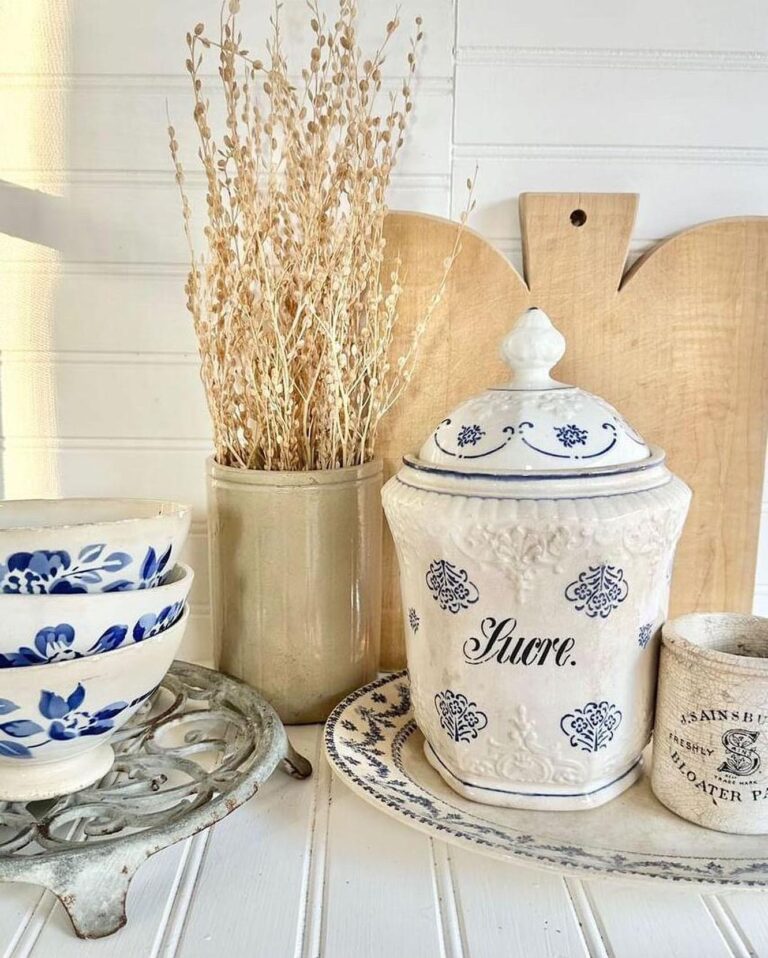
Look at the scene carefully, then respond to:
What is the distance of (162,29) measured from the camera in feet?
2.30

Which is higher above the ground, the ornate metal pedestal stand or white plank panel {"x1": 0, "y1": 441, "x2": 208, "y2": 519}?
white plank panel {"x1": 0, "y1": 441, "x2": 208, "y2": 519}

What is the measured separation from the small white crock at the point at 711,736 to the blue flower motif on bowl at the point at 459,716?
12 cm

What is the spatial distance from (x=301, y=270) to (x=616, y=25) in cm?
37

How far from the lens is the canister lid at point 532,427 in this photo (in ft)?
1.66

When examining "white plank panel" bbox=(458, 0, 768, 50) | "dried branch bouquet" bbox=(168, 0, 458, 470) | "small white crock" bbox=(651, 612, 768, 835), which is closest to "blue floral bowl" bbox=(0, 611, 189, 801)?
"dried branch bouquet" bbox=(168, 0, 458, 470)

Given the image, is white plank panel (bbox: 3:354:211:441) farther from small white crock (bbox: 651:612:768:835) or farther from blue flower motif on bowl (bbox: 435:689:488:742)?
small white crock (bbox: 651:612:768:835)

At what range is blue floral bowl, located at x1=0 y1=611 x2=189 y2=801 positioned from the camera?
454mm

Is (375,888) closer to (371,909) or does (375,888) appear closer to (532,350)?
(371,909)

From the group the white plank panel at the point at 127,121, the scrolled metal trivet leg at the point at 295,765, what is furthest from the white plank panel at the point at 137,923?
the white plank panel at the point at 127,121

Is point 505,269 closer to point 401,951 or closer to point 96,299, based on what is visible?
point 96,299

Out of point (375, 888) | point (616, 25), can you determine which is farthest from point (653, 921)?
point (616, 25)

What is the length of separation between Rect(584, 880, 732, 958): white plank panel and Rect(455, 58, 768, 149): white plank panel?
1.98ft

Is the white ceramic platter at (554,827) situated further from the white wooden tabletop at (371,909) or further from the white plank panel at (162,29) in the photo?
the white plank panel at (162,29)

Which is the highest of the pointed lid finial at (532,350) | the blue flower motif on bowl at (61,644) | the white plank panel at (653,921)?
the pointed lid finial at (532,350)
